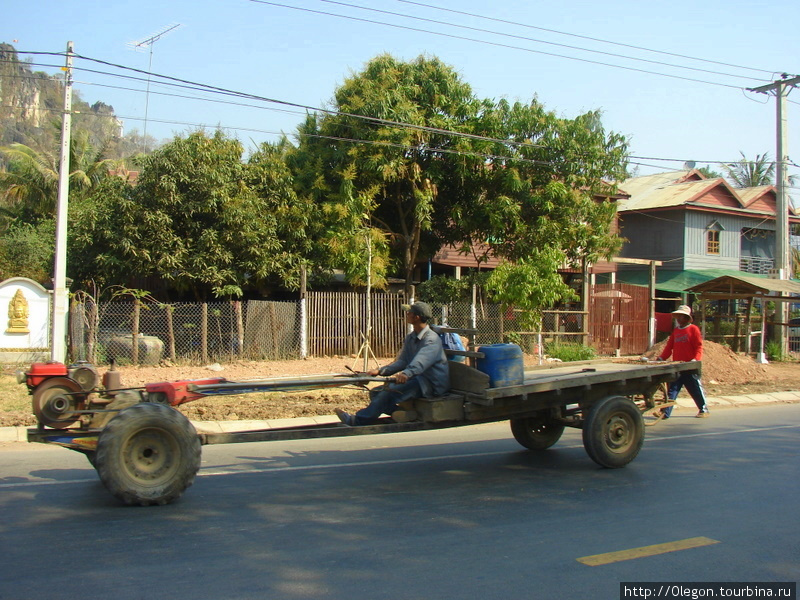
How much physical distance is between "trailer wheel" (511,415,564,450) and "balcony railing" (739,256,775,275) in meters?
28.5

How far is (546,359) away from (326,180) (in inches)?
315

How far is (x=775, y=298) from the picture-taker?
20.6 metres

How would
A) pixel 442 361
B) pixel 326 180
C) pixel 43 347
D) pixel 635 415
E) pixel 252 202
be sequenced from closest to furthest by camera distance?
pixel 442 361 → pixel 635 415 → pixel 43 347 → pixel 252 202 → pixel 326 180

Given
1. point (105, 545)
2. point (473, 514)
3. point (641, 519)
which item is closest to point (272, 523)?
point (105, 545)

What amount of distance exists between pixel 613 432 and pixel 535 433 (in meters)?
1.16

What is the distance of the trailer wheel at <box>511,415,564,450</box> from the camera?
27.8ft

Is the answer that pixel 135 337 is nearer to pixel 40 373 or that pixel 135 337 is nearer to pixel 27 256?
pixel 40 373

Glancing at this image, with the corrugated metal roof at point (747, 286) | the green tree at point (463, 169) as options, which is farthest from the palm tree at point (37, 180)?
the corrugated metal roof at point (747, 286)

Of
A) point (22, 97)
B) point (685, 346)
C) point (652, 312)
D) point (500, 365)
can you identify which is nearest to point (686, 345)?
point (685, 346)

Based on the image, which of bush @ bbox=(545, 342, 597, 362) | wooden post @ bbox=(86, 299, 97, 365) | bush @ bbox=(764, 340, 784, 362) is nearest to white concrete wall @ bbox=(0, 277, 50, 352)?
wooden post @ bbox=(86, 299, 97, 365)

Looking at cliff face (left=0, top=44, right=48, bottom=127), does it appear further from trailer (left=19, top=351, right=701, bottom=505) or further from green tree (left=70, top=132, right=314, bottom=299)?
trailer (left=19, top=351, right=701, bottom=505)

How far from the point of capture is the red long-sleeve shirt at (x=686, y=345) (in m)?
11.2

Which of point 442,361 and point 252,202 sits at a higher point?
point 252,202

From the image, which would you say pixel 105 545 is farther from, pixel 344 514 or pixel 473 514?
pixel 473 514
